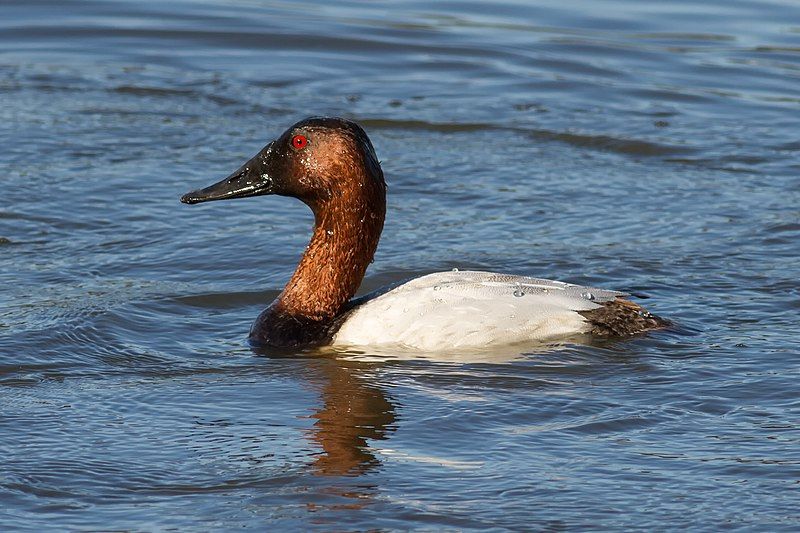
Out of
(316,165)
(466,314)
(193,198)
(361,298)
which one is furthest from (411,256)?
(466,314)

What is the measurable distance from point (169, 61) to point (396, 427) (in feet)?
30.4

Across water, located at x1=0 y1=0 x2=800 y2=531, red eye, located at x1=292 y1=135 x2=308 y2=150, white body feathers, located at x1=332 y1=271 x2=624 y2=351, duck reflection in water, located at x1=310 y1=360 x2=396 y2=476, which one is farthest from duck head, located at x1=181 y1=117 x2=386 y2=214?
duck reflection in water, located at x1=310 y1=360 x2=396 y2=476

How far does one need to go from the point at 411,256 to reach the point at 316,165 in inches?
69.3

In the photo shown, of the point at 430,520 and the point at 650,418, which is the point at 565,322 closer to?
the point at 650,418

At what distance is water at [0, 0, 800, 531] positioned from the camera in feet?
20.3

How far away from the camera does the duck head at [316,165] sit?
8336 mm

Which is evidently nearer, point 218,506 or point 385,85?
point 218,506

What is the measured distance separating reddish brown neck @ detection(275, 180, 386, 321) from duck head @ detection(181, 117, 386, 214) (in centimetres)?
5

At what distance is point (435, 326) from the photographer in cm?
793

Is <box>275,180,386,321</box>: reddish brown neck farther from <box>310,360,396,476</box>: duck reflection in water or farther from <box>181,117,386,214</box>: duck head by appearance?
<box>310,360,396,476</box>: duck reflection in water

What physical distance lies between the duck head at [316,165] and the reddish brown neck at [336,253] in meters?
0.05

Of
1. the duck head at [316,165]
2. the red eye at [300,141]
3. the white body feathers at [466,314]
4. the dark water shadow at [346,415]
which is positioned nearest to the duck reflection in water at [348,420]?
the dark water shadow at [346,415]

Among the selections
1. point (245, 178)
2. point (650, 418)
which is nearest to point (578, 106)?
point (245, 178)

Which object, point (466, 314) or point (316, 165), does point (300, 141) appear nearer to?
point (316, 165)
